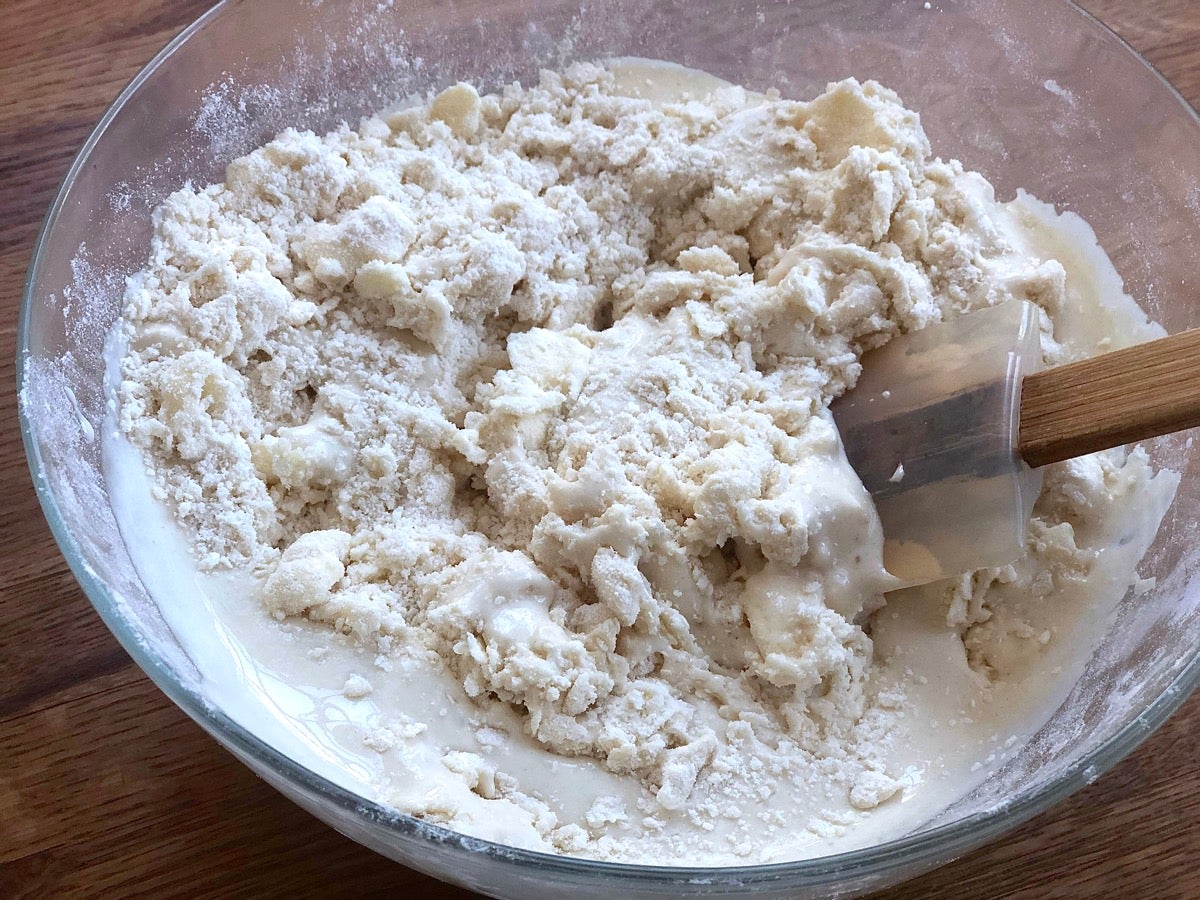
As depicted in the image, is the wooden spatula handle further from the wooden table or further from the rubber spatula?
the wooden table

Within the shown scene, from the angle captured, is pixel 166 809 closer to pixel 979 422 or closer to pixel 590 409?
pixel 590 409

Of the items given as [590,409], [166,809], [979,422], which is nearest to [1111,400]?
[979,422]

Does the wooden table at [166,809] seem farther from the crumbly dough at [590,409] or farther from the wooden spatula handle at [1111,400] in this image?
the wooden spatula handle at [1111,400]

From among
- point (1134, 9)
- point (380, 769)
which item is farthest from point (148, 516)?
point (1134, 9)

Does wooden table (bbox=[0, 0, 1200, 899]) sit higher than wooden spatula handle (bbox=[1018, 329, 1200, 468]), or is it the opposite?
wooden spatula handle (bbox=[1018, 329, 1200, 468])

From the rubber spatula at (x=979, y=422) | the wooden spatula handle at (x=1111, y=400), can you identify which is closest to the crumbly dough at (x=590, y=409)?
the rubber spatula at (x=979, y=422)

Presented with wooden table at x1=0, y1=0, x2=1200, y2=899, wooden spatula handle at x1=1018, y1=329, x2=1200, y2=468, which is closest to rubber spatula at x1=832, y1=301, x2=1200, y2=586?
wooden spatula handle at x1=1018, y1=329, x2=1200, y2=468
